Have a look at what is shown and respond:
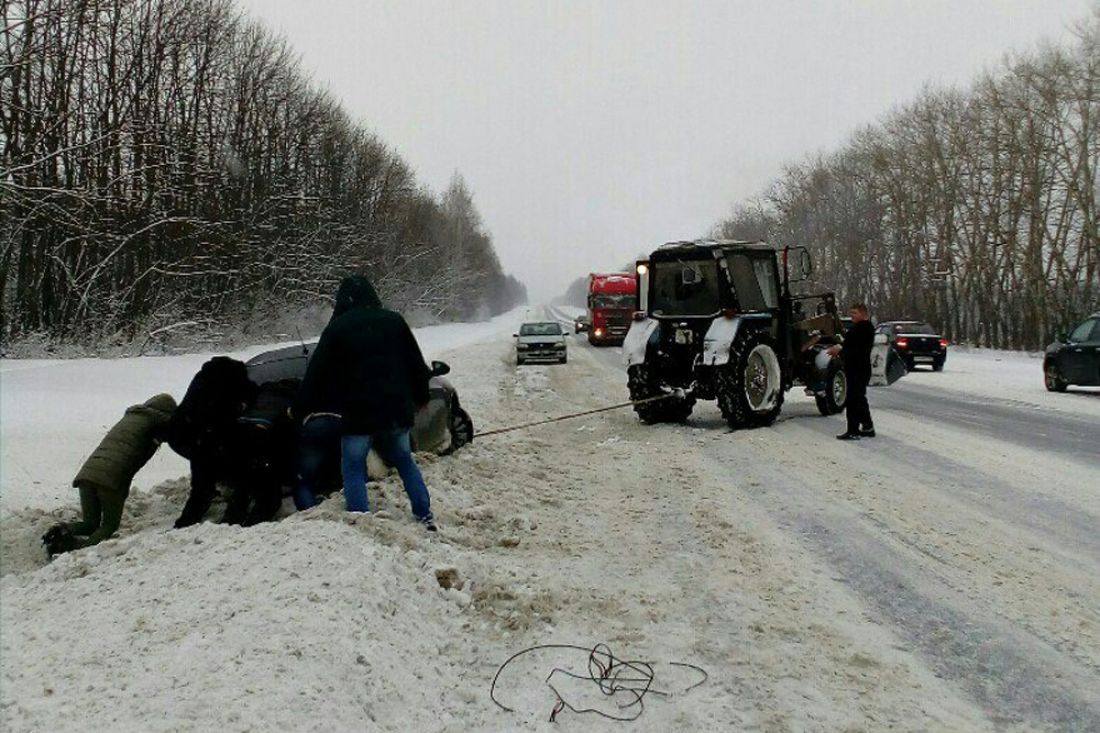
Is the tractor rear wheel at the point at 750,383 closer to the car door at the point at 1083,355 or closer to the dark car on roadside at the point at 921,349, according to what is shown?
the car door at the point at 1083,355

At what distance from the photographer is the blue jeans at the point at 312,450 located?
6176mm

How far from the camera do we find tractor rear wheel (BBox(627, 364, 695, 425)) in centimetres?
1226

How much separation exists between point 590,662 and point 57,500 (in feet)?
19.4

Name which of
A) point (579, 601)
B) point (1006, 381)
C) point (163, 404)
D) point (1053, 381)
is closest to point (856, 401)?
point (579, 601)

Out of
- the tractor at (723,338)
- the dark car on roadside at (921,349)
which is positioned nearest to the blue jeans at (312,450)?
the tractor at (723,338)

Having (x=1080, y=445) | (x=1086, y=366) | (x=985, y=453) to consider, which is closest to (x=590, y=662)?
(x=985, y=453)

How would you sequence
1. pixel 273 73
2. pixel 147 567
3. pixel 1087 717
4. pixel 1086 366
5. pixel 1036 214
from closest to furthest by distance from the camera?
pixel 1087 717
pixel 147 567
pixel 1086 366
pixel 1036 214
pixel 273 73

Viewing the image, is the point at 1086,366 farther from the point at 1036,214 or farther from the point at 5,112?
the point at 5,112

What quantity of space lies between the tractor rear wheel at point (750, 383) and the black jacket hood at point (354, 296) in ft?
21.7

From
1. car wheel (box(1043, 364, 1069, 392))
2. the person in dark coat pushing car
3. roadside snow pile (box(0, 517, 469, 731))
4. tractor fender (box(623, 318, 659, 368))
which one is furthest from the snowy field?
car wheel (box(1043, 364, 1069, 392))

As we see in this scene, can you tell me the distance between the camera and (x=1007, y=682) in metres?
3.66

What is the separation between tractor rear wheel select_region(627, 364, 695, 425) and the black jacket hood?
22.4ft

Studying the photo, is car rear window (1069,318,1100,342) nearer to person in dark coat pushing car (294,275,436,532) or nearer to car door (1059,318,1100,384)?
car door (1059,318,1100,384)

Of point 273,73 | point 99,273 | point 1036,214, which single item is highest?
point 273,73
